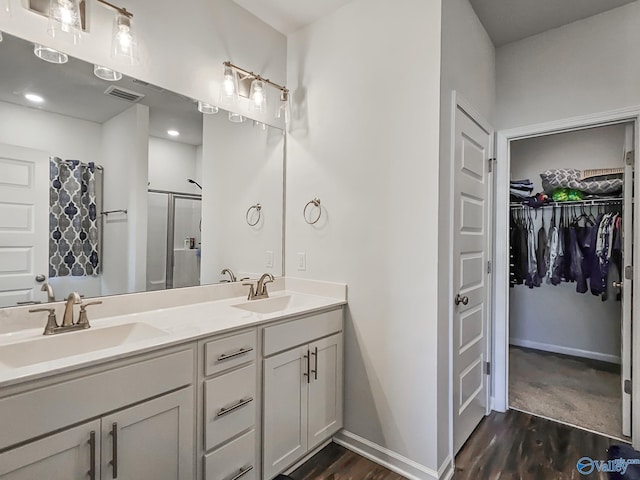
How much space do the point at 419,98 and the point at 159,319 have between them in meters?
1.76

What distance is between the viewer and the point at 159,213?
196cm

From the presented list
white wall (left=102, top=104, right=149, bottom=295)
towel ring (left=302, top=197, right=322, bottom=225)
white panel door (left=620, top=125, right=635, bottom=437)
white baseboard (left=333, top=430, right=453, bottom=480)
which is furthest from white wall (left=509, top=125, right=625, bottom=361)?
white wall (left=102, top=104, right=149, bottom=295)

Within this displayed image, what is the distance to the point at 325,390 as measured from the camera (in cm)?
204

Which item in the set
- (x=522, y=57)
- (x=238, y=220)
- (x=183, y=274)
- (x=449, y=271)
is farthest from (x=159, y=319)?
(x=522, y=57)

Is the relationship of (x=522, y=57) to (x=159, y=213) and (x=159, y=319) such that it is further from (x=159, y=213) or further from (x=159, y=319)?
(x=159, y=319)

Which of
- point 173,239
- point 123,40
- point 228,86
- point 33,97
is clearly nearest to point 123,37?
point 123,40

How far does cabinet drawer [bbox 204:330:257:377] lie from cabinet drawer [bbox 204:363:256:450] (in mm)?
41

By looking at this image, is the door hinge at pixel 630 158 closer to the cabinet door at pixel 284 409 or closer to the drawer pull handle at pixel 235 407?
the cabinet door at pixel 284 409

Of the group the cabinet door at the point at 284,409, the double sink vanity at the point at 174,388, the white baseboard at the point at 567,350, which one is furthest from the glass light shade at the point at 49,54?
the white baseboard at the point at 567,350

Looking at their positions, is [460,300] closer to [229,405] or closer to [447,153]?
[447,153]

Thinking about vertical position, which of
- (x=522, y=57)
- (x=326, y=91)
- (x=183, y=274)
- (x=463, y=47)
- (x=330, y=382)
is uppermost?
(x=522, y=57)

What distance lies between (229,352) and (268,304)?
26.0 inches

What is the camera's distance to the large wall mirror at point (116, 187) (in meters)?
1.47

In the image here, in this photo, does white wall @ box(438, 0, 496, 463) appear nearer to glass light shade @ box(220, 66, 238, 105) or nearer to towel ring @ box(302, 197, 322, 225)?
towel ring @ box(302, 197, 322, 225)
